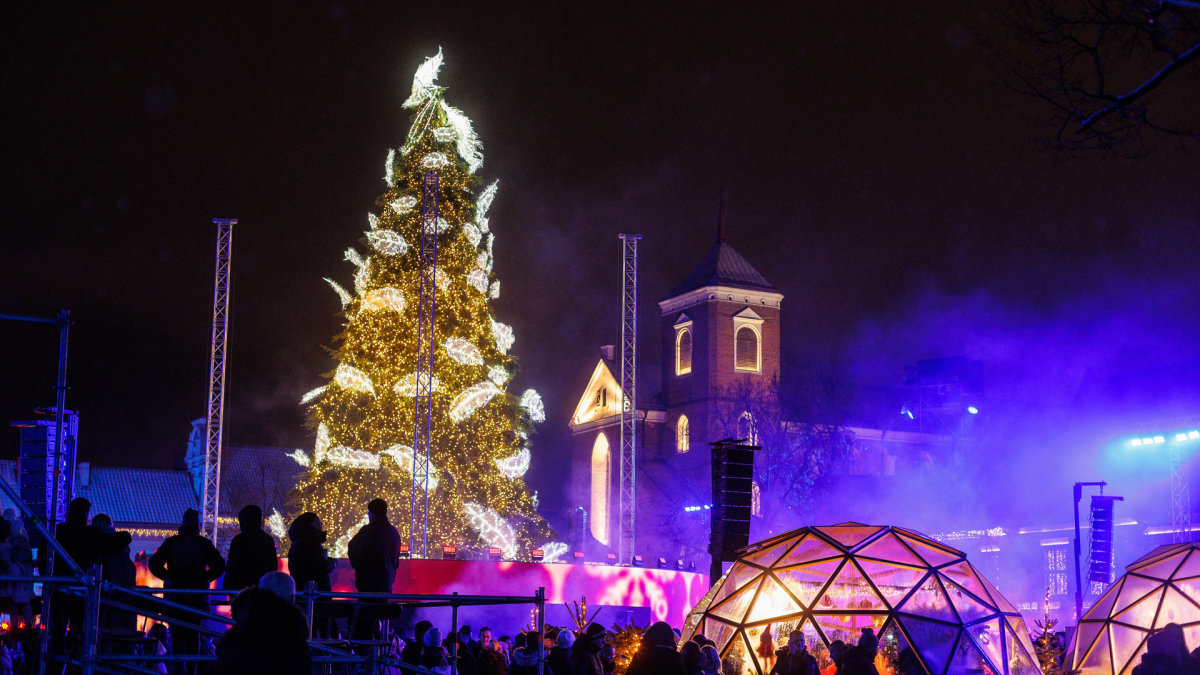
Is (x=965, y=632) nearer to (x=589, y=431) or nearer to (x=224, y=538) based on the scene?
(x=224, y=538)

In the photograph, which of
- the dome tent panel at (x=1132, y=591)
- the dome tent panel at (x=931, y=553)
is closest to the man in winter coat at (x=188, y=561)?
the dome tent panel at (x=931, y=553)

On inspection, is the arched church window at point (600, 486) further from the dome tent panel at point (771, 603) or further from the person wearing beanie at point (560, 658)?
the person wearing beanie at point (560, 658)

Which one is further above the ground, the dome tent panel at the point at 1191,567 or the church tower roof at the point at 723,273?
the church tower roof at the point at 723,273

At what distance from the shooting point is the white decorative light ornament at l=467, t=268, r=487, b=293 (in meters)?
30.4

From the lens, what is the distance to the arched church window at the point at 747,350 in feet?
204

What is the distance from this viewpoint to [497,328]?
3064 centimetres

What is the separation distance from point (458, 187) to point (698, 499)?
27.8 m

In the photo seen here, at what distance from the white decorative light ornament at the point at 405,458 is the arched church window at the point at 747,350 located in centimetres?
3445

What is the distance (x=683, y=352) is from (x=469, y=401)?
3538cm

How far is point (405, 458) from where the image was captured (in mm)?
29078

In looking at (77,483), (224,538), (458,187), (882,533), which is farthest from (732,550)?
(77,483)

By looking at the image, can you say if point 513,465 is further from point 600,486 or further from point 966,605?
point 600,486

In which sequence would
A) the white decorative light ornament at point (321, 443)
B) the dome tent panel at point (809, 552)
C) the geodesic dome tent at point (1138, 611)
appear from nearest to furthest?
the dome tent panel at point (809, 552) < the geodesic dome tent at point (1138, 611) < the white decorative light ornament at point (321, 443)

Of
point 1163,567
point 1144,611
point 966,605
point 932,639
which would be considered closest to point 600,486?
point 1163,567
